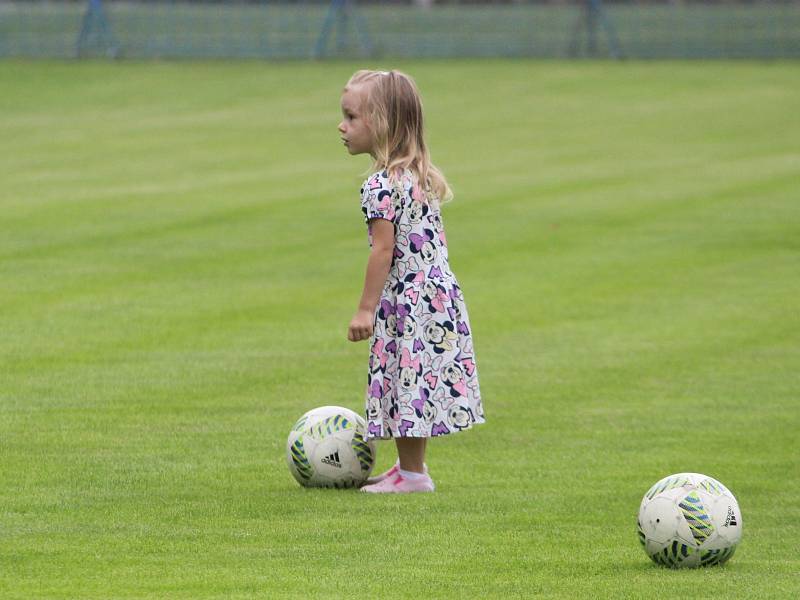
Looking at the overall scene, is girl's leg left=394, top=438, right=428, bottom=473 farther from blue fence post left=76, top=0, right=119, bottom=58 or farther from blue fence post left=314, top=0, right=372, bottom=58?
blue fence post left=76, top=0, right=119, bottom=58

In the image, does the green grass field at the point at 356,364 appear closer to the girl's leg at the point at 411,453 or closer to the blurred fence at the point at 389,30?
the girl's leg at the point at 411,453

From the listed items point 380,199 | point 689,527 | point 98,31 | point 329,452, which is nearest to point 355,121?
point 380,199

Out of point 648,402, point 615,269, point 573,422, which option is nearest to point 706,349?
point 648,402

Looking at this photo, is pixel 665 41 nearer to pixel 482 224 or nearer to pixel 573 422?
pixel 482 224

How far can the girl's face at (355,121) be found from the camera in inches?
307

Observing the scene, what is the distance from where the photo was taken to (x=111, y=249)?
16.5 m

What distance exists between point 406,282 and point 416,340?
26cm

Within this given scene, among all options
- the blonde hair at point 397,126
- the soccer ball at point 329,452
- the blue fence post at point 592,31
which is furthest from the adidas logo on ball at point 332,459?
the blue fence post at point 592,31

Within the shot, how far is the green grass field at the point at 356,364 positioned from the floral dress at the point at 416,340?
37 centimetres

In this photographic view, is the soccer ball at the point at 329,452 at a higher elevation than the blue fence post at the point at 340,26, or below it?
higher

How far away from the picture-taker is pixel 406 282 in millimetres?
7883

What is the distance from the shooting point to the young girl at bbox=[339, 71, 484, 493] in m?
7.81

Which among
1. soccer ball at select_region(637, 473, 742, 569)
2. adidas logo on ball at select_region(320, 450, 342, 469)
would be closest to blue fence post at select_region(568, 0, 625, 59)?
adidas logo on ball at select_region(320, 450, 342, 469)

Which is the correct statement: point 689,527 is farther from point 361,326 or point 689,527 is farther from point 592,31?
point 592,31
